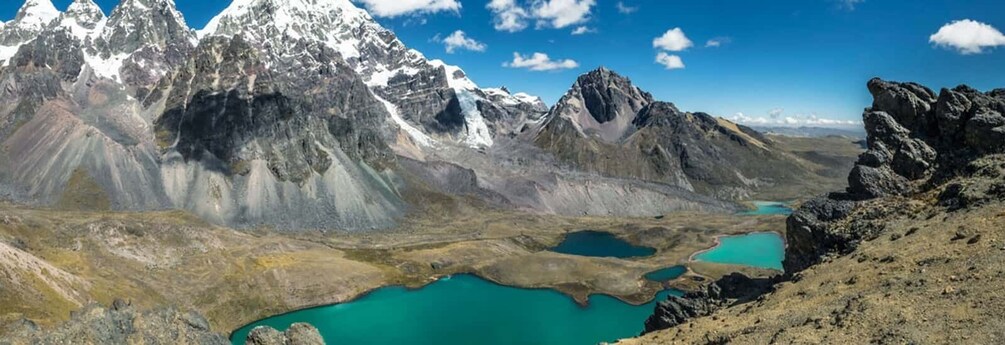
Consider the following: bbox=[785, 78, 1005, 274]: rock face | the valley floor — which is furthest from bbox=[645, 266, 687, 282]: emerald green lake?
bbox=[785, 78, 1005, 274]: rock face

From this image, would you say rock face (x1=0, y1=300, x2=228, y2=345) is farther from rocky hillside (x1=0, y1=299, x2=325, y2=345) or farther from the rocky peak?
the rocky peak

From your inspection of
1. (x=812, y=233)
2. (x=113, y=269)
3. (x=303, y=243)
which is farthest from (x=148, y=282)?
(x=812, y=233)

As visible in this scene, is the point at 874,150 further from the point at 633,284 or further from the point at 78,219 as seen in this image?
the point at 78,219

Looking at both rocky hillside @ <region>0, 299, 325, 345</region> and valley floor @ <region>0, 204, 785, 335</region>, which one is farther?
valley floor @ <region>0, 204, 785, 335</region>

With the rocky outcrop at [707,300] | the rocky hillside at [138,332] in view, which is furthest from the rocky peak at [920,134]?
the rocky hillside at [138,332]

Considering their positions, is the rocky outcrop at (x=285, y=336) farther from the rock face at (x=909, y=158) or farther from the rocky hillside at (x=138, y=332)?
the rock face at (x=909, y=158)

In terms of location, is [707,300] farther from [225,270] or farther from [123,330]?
[225,270]
